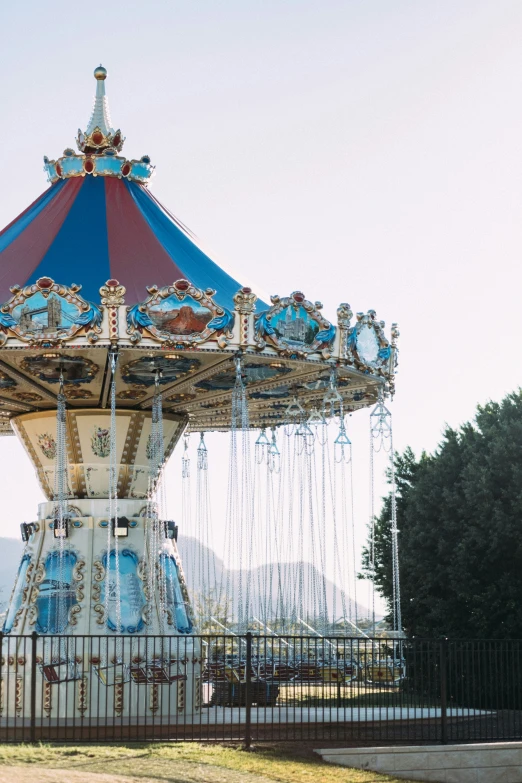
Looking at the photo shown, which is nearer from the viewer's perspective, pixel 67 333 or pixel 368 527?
pixel 67 333

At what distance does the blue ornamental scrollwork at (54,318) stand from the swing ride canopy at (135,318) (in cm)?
1

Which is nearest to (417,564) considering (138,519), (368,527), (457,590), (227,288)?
(457,590)

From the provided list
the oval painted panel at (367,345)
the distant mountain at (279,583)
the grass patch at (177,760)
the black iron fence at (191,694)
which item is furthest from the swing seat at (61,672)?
the oval painted panel at (367,345)

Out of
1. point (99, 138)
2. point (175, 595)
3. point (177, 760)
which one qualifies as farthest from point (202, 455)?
point (177, 760)

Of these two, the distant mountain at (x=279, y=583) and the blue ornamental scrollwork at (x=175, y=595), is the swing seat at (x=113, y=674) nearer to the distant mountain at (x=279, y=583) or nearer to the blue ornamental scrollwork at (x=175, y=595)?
the blue ornamental scrollwork at (x=175, y=595)

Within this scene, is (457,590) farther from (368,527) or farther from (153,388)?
(153,388)

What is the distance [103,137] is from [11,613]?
753 cm

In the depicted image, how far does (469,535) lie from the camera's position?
28.8 meters

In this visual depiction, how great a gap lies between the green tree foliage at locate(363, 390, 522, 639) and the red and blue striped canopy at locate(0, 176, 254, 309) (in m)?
10.9

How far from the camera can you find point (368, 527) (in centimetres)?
3416

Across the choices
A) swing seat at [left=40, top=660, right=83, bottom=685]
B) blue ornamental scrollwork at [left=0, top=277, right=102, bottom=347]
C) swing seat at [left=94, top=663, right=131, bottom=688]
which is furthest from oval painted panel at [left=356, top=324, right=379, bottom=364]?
swing seat at [left=40, top=660, right=83, bottom=685]

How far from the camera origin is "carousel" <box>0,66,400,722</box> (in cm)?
1747

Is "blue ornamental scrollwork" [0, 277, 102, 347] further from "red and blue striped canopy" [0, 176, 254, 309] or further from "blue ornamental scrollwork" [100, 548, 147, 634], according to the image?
"blue ornamental scrollwork" [100, 548, 147, 634]

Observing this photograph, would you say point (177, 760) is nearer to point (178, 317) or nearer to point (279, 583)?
point (279, 583)
